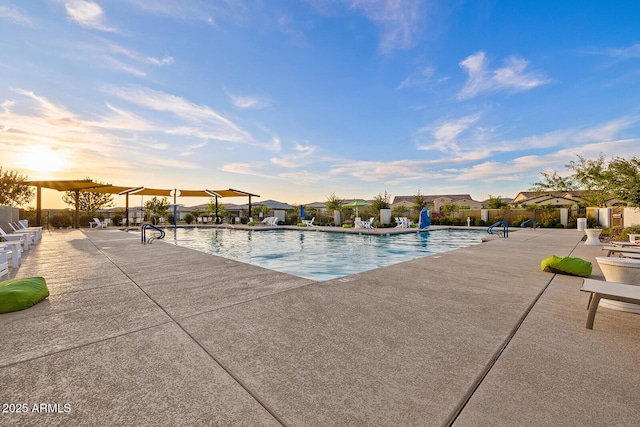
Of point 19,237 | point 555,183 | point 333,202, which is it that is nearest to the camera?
point 19,237

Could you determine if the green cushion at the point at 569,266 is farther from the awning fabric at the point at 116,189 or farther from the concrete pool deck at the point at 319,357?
the awning fabric at the point at 116,189

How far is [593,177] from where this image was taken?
19.4 meters

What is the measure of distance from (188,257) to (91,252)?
10.7 ft

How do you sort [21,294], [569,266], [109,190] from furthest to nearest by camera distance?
[109,190], [569,266], [21,294]

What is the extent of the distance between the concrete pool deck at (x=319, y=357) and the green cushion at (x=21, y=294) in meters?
0.12

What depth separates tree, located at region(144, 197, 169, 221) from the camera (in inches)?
965

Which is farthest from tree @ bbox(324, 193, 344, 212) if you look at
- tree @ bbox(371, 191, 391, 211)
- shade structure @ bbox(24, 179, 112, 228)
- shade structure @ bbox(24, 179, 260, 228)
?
shade structure @ bbox(24, 179, 112, 228)

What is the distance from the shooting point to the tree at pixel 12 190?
58.2 feet

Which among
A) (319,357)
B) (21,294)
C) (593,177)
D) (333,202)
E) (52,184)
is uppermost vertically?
(593,177)

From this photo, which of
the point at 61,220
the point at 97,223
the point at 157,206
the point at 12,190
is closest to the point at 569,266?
the point at 97,223

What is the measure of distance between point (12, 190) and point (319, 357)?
91.4 ft

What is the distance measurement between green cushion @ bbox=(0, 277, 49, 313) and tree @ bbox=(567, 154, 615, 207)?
26193 millimetres

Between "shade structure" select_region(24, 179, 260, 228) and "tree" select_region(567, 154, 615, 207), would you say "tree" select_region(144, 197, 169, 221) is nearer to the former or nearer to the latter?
"shade structure" select_region(24, 179, 260, 228)

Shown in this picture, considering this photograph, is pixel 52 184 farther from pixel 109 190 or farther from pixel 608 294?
pixel 608 294
